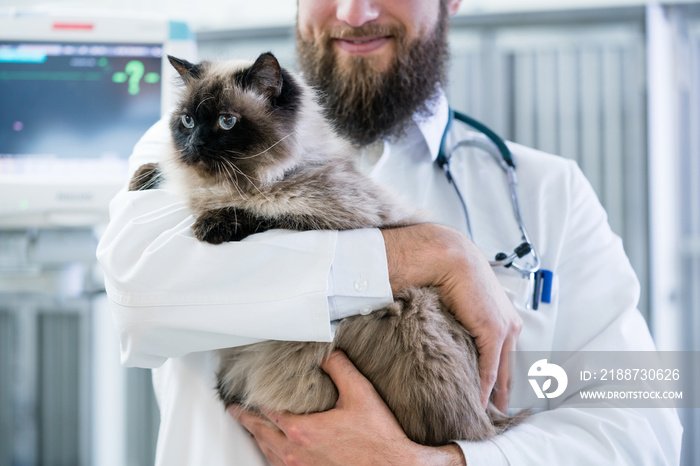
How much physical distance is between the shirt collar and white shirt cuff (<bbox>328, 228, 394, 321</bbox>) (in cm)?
50

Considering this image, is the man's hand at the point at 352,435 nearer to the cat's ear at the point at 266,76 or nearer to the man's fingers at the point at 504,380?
the man's fingers at the point at 504,380

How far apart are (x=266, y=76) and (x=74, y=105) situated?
1.14 metres

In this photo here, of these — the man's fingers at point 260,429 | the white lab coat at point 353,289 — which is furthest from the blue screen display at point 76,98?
the man's fingers at point 260,429

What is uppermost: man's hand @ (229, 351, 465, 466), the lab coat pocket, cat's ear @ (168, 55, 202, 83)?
cat's ear @ (168, 55, 202, 83)

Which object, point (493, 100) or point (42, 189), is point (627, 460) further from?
point (493, 100)

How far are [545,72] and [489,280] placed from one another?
222 cm

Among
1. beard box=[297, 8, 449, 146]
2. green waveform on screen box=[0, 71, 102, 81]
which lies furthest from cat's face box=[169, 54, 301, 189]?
green waveform on screen box=[0, 71, 102, 81]

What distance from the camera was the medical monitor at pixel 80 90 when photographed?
1.84 meters

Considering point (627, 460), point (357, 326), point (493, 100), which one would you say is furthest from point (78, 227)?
point (493, 100)

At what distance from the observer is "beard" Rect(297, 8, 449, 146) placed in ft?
4.57

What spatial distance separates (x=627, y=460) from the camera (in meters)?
1.03

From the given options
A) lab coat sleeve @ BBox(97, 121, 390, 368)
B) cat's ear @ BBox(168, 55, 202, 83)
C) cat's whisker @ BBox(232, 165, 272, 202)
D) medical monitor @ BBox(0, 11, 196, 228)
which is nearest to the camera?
lab coat sleeve @ BBox(97, 121, 390, 368)

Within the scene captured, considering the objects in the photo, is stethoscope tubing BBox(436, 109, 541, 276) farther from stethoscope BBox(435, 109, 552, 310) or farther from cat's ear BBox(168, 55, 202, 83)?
cat's ear BBox(168, 55, 202, 83)

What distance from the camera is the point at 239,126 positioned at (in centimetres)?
104
